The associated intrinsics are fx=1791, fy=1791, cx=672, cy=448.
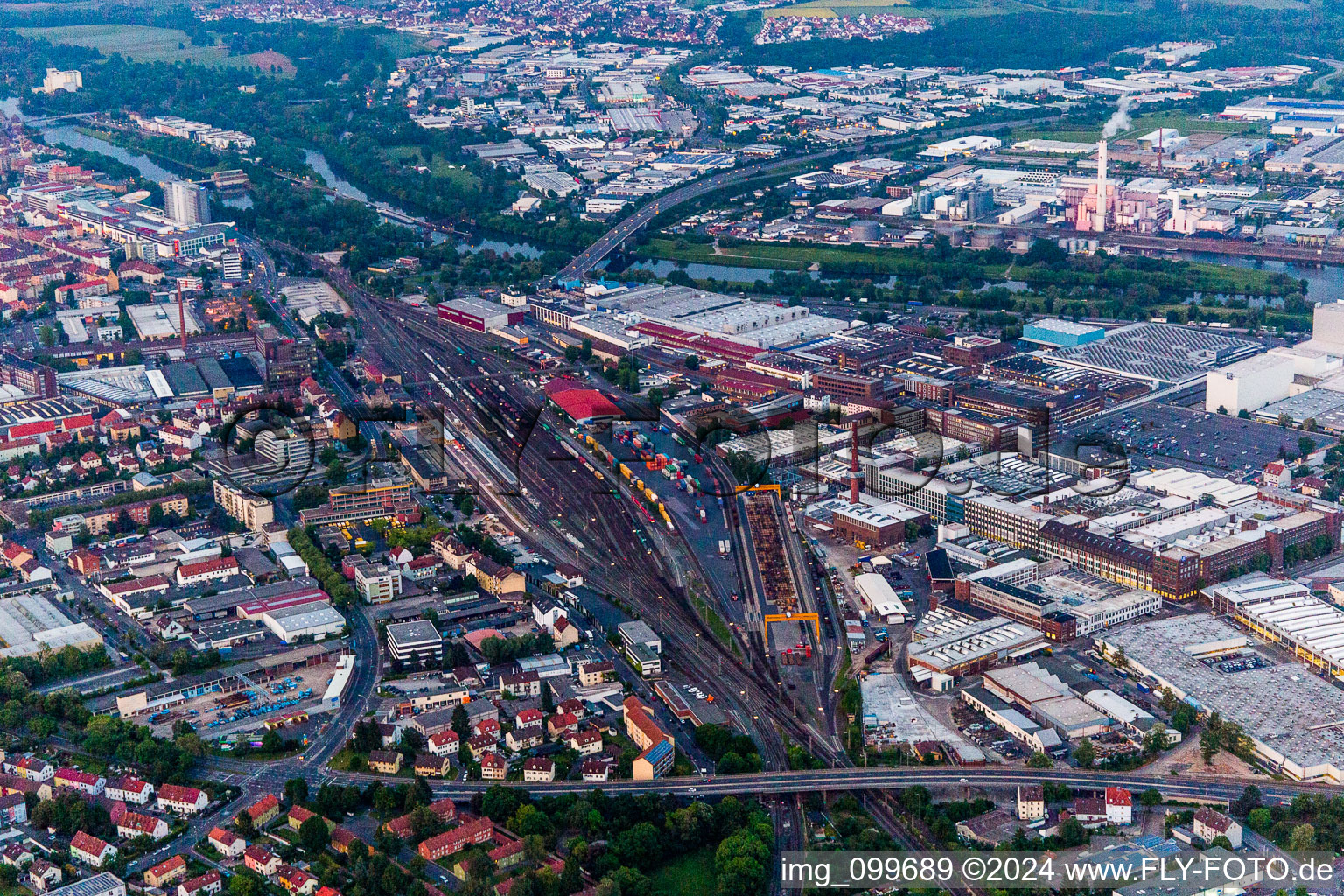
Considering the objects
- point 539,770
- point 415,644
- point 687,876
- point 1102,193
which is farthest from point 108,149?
point 687,876

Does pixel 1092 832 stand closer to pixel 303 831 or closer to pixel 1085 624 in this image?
pixel 1085 624

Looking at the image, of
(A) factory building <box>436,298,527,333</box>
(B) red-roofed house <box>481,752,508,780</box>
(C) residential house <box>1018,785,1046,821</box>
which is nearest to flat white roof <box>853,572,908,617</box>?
(C) residential house <box>1018,785,1046,821</box>

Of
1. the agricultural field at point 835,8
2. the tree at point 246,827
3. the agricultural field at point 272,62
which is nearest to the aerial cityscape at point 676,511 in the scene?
the tree at point 246,827

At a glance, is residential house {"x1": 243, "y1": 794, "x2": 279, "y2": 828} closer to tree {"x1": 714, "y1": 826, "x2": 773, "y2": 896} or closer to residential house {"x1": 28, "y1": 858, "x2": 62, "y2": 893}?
residential house {"x1": 28, "y1": 858, "x2": 62, "y2": 893}

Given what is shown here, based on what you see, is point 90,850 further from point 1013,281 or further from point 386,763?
point 1013,281

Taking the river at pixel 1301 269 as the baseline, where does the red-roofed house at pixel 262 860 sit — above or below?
above

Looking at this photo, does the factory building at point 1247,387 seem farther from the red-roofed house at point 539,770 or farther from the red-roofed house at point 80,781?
the red-roofed house at point 80,781
